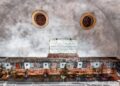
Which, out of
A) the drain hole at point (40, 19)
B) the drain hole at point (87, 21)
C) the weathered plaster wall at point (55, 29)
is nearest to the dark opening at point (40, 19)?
the drain hole at point (40, 19)

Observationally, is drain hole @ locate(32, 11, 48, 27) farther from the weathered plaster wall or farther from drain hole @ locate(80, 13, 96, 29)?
drain hole @ locate(80, 13, 96, 29)

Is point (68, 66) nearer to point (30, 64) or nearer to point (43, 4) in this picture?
point (30, 64)

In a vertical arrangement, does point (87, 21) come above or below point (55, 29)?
above

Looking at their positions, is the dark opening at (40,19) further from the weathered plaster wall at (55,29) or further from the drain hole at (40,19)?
the weathered plaster wall at (55,29)

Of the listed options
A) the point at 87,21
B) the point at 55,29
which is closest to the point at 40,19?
the point at 55,29

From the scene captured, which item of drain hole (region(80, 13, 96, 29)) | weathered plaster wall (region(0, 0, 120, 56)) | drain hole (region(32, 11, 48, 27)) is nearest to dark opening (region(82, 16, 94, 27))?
drain hole (region(80, 13, 96, 29))

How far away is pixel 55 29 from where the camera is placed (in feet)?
25.4

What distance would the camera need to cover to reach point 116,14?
7008 mm

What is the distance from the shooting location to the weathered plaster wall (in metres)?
7.39

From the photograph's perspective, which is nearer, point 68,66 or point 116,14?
point 116,14

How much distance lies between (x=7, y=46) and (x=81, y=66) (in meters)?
2.91

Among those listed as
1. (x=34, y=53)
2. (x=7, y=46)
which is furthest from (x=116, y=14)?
(x=7, y=46)

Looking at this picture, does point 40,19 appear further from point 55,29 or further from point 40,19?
point 55,29

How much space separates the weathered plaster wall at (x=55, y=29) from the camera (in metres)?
7.39
